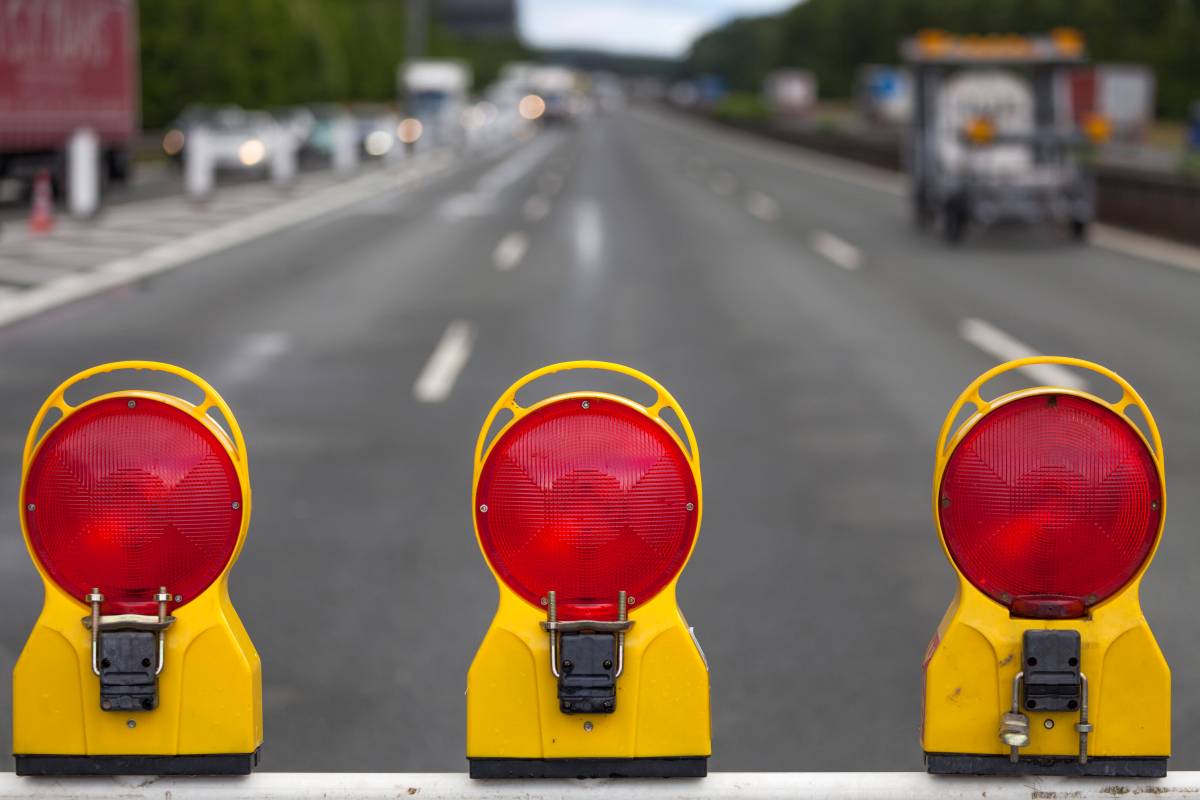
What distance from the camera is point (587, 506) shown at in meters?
3.96

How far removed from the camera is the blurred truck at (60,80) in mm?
26234

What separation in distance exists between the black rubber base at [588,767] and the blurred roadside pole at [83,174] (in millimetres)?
24257

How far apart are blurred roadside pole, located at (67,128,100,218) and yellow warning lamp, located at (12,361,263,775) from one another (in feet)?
78.5

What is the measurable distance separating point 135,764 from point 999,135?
831 inches

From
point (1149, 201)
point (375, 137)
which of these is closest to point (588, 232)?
point (1149, 201)

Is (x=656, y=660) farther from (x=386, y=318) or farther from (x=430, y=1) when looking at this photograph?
(x=430, y=1)

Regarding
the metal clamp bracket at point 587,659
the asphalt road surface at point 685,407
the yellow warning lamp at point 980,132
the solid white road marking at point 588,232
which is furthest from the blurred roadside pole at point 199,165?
the metal clamp bracket at point 587,659

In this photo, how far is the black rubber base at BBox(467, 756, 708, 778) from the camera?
4066 millimetres

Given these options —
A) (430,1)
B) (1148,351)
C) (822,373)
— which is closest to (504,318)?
(822,373)

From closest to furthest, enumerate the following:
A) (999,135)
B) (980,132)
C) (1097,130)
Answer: (1097,130), (980,132), (999,135)

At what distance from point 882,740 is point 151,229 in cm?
2238

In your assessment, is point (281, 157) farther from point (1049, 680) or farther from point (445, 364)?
point (1049, 680)

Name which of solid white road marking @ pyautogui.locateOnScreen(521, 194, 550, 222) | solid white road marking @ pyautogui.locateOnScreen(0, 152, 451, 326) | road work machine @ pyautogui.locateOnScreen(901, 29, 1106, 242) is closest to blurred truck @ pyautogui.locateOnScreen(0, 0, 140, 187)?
solid white road marking @ pyautogui.locateOnScreen(0, 152, 451, 326)

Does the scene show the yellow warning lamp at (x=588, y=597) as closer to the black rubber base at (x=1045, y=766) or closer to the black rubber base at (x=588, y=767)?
the black rubber base at (x=588, y=767)
